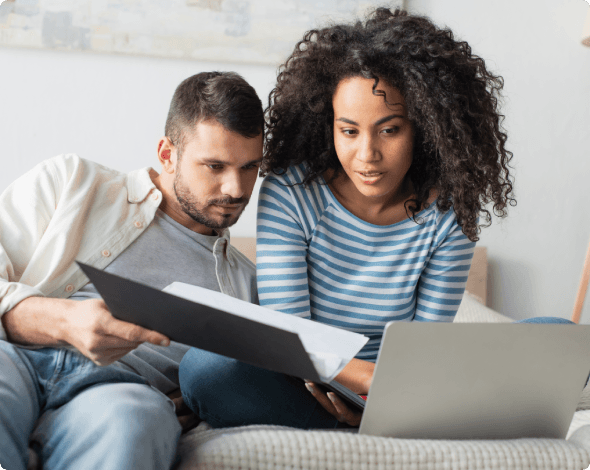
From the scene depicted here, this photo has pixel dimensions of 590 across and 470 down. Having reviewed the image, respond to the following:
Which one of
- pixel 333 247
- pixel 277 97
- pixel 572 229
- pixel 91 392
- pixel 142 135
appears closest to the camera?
pixel 91 392

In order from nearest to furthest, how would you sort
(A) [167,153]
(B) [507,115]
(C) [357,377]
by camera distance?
(C) [357,377] → (A) [167,153] → (B) [507,115]

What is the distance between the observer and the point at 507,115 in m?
2.19

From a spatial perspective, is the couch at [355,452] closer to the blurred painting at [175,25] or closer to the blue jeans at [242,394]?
the blue jeans at [242,394]

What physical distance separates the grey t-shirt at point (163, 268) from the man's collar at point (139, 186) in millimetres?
51

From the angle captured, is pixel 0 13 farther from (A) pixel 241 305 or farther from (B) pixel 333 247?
(A) pixel 241 305

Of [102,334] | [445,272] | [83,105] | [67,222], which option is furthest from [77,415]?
[83,105]

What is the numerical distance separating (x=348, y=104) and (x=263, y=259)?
0.35 m

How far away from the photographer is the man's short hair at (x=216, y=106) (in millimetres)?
1111

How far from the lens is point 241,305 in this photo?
0.77 metres

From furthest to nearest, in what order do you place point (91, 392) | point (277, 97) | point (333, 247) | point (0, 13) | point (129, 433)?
1. point (0, 13)
2. point (277, 97)
3. point (333, 247)
4. point (91, 392)
5. point (129, 433)

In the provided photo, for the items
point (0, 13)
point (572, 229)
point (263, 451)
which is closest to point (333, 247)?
point (263, 451)

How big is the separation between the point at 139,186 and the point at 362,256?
1.65ft

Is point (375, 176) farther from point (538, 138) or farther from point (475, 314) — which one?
point (538, 138)

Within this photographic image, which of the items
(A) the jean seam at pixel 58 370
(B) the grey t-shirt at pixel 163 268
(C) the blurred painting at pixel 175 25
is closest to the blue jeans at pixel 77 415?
(A) the jean seam at pixel 58 370
